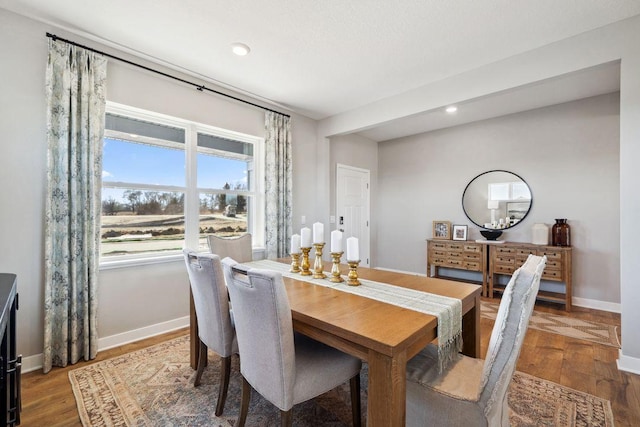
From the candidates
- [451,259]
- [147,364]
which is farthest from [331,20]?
[451,259]

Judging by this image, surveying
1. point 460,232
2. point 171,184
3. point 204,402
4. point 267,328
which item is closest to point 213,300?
point 267,328

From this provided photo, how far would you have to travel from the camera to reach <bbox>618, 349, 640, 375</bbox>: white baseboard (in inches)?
84.0

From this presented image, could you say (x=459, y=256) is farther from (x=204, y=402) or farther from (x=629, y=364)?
(x=204, y=402)

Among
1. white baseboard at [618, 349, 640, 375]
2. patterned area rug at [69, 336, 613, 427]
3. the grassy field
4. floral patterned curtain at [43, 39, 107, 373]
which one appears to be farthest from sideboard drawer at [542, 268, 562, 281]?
floral patterned curtain at [43, 39, 107, 373]

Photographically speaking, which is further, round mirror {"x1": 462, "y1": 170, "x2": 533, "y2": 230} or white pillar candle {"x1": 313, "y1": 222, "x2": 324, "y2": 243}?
round mirror {"x1": 462, "y1": 170, "x2": 533, "y2": 230}

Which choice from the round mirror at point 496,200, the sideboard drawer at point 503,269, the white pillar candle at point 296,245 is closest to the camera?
the white pillar candle at point 296,245

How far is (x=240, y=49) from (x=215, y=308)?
7.22 ft

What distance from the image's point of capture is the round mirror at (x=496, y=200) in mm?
4070

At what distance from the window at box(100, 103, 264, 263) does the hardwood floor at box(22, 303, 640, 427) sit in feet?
3.07

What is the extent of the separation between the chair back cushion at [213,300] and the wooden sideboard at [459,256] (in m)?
3.65

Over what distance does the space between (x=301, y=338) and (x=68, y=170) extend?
223cm

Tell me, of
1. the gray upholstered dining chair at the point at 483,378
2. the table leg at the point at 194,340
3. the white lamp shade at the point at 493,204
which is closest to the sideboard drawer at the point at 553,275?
the white lamp shade at the point at 493,204

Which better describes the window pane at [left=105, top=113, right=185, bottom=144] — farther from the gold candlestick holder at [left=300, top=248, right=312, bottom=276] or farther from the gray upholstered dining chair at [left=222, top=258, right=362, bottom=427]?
the gray upholstered dining chair at [left=222, top=258, right=362, bottom=427]

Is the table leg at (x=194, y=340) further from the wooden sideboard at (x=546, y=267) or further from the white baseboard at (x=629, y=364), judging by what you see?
the wooden sideboard at (x=546, y=267)
